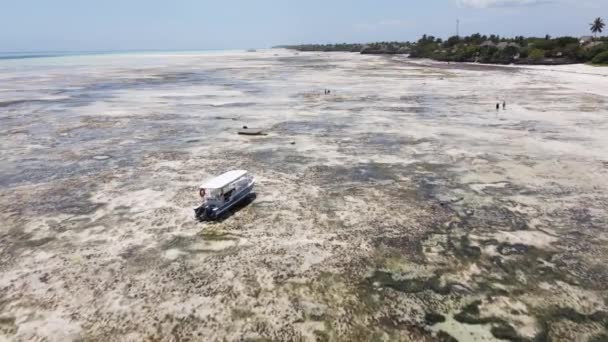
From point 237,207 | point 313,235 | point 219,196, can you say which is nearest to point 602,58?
point 313,235

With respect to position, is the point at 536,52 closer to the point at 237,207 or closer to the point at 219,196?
the point at 237,207

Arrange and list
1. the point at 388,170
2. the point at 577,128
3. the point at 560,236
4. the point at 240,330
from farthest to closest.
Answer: the point at 577,128 → the point at 388,170 → the point at 560,236 → the point at 240,330

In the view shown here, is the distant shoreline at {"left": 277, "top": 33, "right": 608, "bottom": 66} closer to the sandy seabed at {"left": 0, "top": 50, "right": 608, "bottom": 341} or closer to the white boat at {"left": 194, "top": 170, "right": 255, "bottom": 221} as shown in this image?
the sandy seabed at {"left": 0, "top": 50, "right": 608, "bottom": 341}

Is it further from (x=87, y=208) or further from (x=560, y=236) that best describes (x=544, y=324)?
(x=87, y=208)

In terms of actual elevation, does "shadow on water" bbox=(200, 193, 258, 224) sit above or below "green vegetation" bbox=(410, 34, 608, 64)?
below

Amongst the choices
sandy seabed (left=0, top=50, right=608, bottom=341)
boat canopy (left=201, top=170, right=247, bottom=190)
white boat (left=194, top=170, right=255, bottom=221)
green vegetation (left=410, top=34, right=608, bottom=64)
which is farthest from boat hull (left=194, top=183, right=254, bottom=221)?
green vegetation (left=410, top=34, right=608, bottom=64)

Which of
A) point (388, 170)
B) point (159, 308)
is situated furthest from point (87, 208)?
point (388, 170)

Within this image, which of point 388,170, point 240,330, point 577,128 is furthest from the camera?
point 577,128
